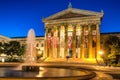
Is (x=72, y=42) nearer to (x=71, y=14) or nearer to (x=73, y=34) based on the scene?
(x=73, y=34)

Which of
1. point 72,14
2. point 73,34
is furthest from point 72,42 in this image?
A: point 72,14

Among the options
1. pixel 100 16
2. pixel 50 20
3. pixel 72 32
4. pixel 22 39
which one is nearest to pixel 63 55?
pixel 72 32

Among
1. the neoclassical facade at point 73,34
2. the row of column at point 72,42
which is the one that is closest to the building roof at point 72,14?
the neoclassical facade at point 73,34

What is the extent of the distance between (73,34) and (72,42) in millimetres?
2438

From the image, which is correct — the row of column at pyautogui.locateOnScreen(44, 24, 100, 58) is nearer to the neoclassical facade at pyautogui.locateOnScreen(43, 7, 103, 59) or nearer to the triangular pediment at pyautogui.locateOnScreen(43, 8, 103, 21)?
the neoclassical facade at pyautogui.locateOnScreen(43, 7, 103, 59)

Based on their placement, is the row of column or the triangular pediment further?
the triangular pediment

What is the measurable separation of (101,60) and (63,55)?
543 inches

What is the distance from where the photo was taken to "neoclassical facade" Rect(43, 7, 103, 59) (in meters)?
59.6

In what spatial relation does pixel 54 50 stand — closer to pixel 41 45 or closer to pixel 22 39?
pixel 41 45

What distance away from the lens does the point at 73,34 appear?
62656 mm

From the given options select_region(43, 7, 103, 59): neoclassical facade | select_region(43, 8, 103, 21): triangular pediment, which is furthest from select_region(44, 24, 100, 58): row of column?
select_region(43, 8, 103, 21): triangular pediment

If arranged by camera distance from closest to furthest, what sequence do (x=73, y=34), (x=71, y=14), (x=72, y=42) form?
(x=72, y=42), (x=73, y=34), (x=71, y=14)

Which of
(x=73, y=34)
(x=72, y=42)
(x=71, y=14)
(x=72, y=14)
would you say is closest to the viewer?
(x=72, y=42)

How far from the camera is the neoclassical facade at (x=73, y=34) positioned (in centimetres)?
5962
